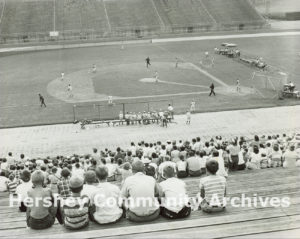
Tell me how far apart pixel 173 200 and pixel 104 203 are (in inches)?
61.1

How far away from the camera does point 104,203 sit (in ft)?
30.2

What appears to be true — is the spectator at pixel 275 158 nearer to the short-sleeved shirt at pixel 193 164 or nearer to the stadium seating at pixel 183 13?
the short-sleeved shirt at pixel 193 164

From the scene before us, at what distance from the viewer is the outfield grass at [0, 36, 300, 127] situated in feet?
117

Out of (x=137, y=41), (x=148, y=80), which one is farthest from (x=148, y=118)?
(x=137, y=41)

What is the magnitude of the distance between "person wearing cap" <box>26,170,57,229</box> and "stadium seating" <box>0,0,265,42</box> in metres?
72.8

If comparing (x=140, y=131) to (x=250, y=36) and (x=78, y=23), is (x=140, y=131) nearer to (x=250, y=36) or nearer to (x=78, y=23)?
(x=250, y=36)

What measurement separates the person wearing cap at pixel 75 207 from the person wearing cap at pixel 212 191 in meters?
2.78

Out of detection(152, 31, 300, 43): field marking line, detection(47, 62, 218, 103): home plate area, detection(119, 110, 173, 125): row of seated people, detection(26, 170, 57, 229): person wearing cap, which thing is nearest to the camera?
detection(26, 170, 57, 229): person wearing cap

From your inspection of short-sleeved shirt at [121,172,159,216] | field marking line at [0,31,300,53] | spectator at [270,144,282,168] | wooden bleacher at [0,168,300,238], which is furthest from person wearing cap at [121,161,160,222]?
field marking line at [0,31,300,53]

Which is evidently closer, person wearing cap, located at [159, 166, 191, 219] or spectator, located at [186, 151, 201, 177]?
person wearing cap, located at [159, 166, 191, 219]

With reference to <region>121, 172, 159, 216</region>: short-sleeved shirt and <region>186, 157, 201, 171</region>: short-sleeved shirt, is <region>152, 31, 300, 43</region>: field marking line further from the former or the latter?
<region>121, 172, 159, 216</region>: short-sleeved shirt

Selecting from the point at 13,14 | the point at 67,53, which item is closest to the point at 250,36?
the point at 67,53

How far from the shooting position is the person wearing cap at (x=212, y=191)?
9.55m

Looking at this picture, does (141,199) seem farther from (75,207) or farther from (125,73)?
(125,73)
